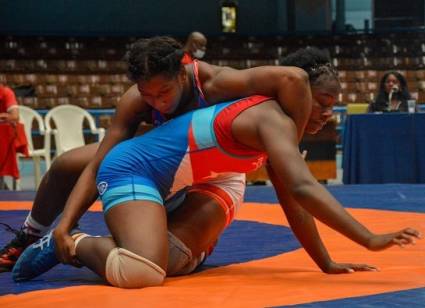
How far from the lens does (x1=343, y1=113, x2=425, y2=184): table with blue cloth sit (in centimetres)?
694

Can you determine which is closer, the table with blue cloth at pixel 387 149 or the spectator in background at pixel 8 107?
the table with blue cloth at pixel 387 149

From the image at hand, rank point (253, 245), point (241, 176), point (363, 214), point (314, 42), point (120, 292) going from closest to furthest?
point (120, 292)
point (241, 176)
point (253, 245)
point (363, 214)
point (314, 42)

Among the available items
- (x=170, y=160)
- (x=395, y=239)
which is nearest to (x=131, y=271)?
(x=170, y=160)

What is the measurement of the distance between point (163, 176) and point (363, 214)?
6.23 ft

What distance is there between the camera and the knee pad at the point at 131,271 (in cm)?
248

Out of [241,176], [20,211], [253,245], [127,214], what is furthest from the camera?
[20,211]

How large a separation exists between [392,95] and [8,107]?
302 cm

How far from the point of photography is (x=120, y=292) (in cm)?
242

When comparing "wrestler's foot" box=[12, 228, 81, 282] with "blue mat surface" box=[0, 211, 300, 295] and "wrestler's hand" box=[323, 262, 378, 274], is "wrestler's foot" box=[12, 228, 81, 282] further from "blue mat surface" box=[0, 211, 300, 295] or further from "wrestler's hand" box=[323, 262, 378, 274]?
"wrestler's hand" box=[323, 262, 378, 274]

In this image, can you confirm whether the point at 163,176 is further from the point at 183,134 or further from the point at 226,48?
the point at 226,48

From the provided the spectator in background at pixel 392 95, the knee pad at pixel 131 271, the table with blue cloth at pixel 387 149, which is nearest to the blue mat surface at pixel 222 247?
the knee pad at pixel 131 271

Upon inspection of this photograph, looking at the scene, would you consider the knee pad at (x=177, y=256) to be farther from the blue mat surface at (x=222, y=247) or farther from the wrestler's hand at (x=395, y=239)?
the wrestler's hand at (x=395, y=239)

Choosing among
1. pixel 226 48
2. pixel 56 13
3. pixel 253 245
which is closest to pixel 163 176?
pixel 253 245

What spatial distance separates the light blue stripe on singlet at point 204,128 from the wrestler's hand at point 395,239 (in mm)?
521
